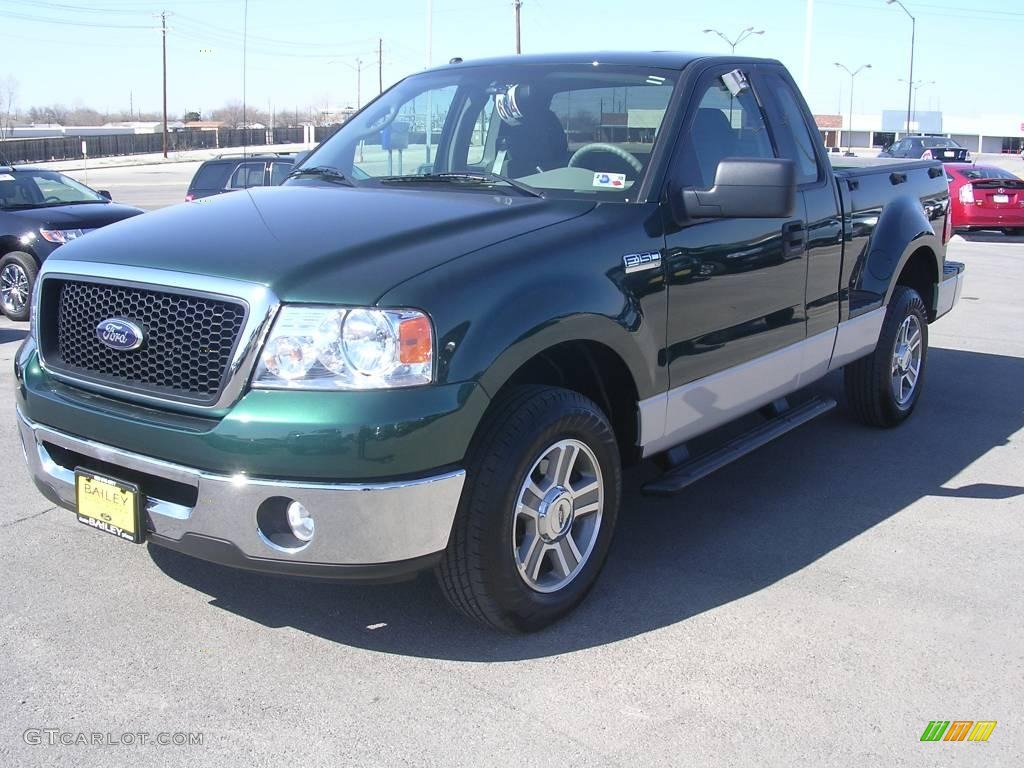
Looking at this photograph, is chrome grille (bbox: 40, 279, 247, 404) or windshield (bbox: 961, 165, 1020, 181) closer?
chrome grille (bbox: 40, 279, 247, 404)

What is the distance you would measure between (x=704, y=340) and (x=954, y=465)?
2.26 meters

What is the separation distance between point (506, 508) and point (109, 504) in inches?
49.8

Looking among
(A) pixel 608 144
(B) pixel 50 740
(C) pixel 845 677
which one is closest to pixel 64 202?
(A) pixel 608 144

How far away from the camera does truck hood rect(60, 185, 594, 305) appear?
3.19 meters

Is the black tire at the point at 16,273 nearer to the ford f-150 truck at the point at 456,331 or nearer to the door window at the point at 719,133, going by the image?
the ford f-150 truck at the point at 456,331

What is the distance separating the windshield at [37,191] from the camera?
1110cm

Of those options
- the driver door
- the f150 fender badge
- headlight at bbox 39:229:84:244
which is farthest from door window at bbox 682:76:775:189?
headlight at bbox 39:229:84:244

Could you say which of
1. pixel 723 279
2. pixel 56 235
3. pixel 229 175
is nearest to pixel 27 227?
pixel 56 235

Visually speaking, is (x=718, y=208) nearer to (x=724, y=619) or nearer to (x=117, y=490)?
(x=724, y=619)

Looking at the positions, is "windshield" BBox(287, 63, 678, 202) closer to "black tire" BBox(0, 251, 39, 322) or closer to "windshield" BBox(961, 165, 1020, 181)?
"black tire" BBox(0, 251, 39, 322)

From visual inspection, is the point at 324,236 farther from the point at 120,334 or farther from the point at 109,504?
the point at 109,504

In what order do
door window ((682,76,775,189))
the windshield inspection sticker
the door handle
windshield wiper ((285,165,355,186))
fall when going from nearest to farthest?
the windshield inspection sticker
door window ((682,76,775,189))
windshield wiper ((285,165,355,186))
the door handle

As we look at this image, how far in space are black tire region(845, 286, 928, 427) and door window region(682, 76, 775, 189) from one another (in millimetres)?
1630

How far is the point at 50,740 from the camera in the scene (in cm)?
299
